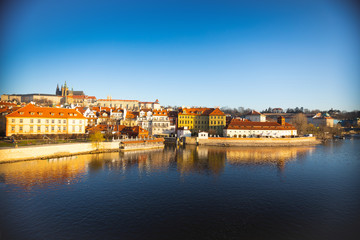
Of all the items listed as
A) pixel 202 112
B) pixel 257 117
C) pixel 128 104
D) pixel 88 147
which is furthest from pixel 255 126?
pixel 128 104

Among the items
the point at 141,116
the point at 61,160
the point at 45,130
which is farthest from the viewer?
the point at 141,116

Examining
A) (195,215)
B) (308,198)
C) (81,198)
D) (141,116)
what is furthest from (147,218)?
(141,116)

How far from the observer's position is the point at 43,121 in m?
51.8

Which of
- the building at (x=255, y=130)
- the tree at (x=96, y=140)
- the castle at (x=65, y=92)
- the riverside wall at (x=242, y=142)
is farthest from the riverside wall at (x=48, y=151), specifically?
the castle at (x=65, y=92)

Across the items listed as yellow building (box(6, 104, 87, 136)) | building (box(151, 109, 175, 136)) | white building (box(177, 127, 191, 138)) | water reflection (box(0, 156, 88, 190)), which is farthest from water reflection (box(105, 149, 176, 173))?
building (box(151, 109, 175, 136))

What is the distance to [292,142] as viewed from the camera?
72.8 m

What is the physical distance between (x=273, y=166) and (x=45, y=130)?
161 feet

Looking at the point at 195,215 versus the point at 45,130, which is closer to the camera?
the point at 195,215

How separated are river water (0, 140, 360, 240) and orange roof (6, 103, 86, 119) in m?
19.8

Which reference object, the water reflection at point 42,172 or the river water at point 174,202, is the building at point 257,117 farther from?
the water reflection at point 42,172

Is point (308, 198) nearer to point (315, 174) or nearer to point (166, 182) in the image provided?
point (315, 174)

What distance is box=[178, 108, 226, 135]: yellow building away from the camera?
8160 centimetres

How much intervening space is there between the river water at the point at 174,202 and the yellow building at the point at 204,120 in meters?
46.1

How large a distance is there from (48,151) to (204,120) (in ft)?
181
